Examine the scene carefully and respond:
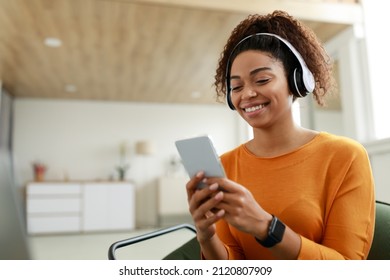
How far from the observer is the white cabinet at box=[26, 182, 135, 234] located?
4.30 m

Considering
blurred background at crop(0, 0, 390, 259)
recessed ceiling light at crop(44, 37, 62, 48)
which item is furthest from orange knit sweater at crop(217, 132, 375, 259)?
recessed ceiling light at crop(44, 37, 62, 48)

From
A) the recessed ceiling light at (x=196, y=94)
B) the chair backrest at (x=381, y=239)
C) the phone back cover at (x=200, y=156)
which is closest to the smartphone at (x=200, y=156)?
the phone back cover at (x=200, y=156)

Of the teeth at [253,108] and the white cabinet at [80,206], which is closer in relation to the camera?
the teeth at [253,108]

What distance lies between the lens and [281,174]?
66 centimetres

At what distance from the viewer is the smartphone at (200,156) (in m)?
0.52

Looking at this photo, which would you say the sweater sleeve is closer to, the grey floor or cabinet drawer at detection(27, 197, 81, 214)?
the grey floor

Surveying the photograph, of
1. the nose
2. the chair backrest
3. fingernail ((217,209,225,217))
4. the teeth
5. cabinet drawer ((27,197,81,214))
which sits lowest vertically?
cabinet drawer ((27,197,81,214))

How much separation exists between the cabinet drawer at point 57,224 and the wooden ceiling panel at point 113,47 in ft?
5.17

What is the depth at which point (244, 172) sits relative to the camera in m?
0.71

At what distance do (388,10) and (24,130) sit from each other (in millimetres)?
4555

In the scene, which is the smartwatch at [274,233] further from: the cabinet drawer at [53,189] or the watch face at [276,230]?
the cabinet drawer at [53,189]

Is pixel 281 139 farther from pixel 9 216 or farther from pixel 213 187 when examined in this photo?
pixel 9 216

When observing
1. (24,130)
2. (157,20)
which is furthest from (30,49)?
(24,130)

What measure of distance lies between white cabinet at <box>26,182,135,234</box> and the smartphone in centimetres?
415
